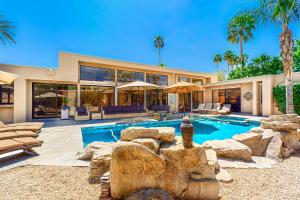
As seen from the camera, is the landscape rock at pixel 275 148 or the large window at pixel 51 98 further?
the large window at pixel 51 98

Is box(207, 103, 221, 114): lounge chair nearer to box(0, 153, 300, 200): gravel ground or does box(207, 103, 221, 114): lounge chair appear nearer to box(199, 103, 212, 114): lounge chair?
box(199, 103, 212, 114): lounge chair

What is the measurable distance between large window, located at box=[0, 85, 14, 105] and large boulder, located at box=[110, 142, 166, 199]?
12425 mm

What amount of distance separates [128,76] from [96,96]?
3978 millimetres

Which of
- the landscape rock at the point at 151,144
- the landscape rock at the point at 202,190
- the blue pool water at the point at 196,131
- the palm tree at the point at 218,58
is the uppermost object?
the palm tree at the point at 218,58

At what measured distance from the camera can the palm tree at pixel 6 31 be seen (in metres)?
6.77

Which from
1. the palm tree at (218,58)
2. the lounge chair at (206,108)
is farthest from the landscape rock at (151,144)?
the palm tree at (218,58)

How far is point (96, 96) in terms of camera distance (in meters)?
13.6

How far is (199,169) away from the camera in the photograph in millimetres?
2535

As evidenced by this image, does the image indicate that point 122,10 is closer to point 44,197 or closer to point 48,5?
point 48,5

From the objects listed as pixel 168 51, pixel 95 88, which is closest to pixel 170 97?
pixel 95 88

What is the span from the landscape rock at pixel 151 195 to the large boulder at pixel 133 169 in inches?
2.6

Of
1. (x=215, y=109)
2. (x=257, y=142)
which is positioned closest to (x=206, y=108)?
(x=215, y=109)

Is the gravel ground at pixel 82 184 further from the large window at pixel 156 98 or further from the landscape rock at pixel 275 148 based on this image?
the large window at pixel 156 98

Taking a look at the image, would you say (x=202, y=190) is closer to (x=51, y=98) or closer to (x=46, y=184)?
(x=46, y=184)
